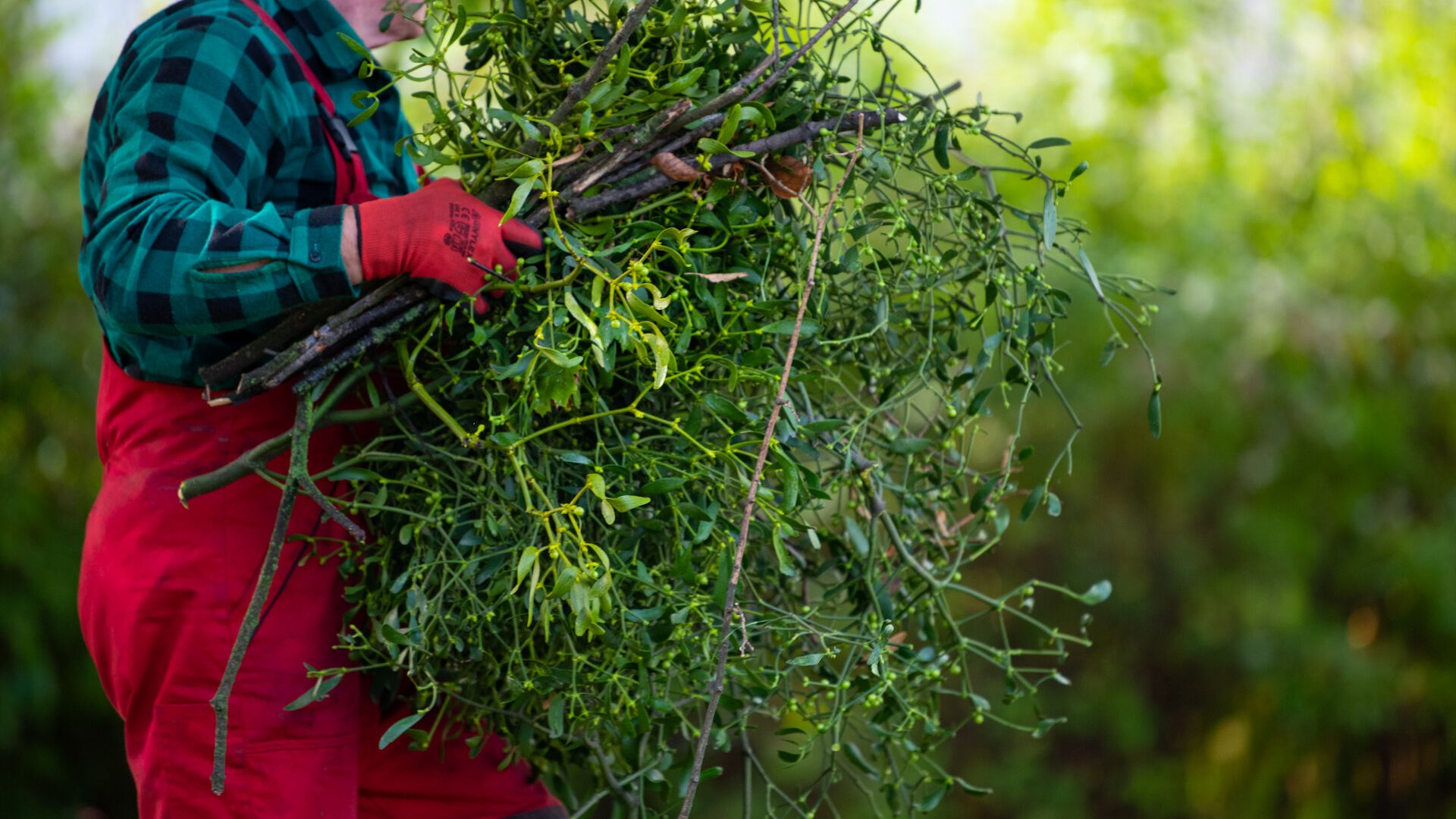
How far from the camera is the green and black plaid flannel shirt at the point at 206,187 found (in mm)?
916

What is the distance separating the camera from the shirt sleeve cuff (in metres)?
0.93

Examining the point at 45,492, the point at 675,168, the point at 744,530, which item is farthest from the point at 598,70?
the point at 45,492

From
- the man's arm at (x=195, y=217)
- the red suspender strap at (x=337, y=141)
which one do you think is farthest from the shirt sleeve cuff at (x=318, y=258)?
the red suspender strap at (x=337, y=141)

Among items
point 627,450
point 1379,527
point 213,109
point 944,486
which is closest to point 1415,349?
point 1379,527

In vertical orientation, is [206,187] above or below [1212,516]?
below

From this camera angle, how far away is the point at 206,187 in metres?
0.98

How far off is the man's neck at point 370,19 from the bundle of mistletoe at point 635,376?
179 millimetres

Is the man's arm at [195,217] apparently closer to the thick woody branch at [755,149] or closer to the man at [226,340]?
the man at [226,340]

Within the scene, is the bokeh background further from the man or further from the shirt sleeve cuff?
the shirt sleeve cuff

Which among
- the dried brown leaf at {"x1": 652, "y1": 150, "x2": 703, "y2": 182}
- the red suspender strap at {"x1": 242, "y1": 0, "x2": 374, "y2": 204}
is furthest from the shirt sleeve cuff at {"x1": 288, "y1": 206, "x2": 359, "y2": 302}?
the dried brown leaf at {"x1": 652, "y1": 150, "x2": 703, "y2": 182}

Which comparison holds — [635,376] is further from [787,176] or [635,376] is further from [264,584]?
[264,584]

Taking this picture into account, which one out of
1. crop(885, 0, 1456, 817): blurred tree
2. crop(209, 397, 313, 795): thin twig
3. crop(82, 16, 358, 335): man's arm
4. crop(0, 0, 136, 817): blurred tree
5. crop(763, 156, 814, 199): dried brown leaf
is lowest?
crop(0, 0, 136, 817): blurred tree

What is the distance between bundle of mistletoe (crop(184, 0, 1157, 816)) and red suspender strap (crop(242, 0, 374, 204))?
13cm

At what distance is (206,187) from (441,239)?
0.22 meters
